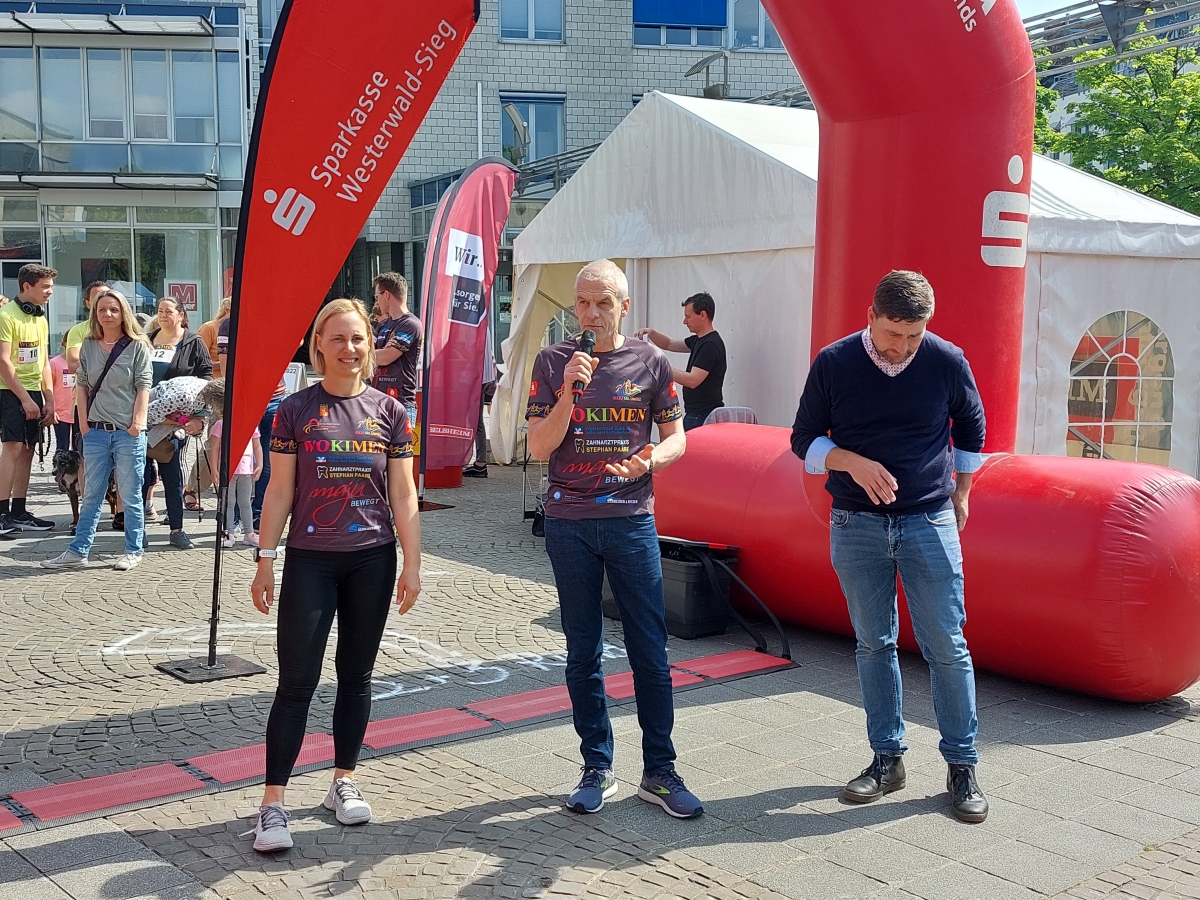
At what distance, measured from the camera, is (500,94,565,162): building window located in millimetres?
30719

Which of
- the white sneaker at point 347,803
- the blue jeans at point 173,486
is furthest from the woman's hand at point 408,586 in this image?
the blue jeans at point 173,486

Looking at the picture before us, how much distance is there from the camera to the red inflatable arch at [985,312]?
522cm

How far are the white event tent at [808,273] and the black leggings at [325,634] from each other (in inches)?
205

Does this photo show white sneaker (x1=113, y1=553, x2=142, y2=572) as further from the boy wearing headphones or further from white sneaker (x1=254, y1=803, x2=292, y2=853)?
white sneaker (x1=254, y1=803, x2=292, y2=853)

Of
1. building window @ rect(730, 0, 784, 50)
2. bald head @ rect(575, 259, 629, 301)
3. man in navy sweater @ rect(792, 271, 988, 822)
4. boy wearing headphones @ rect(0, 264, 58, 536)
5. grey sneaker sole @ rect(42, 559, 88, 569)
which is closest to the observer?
bald head @ rect(575, 259, 629, 301)

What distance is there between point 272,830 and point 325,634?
624 mm

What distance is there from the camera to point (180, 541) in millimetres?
9258

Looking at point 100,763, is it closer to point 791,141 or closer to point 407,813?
point 407,813

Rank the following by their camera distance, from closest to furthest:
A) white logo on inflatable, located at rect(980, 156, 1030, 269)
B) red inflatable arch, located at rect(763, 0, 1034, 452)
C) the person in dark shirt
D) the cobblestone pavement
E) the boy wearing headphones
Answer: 1. the cobblestone pavement
2. red inflatable arch, located at rect(763, 0, 1034, 452)
3. white logo on inflatable, located at rect(980, 156, 1030, 269)
4. the boy wearing headphones
5. the person in dark shirt

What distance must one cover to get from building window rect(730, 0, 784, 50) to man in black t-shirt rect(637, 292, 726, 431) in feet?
78.6

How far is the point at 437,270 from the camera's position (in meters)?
11.7

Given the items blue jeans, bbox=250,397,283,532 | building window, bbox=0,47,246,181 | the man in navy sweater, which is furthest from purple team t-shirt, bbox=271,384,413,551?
building window, bbox=0,47,246,181

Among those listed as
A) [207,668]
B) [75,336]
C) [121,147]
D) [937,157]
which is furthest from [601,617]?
[121,147]

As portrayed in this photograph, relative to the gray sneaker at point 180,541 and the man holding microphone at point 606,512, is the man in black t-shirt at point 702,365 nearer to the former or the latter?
the gray sneaker at point 180,541
